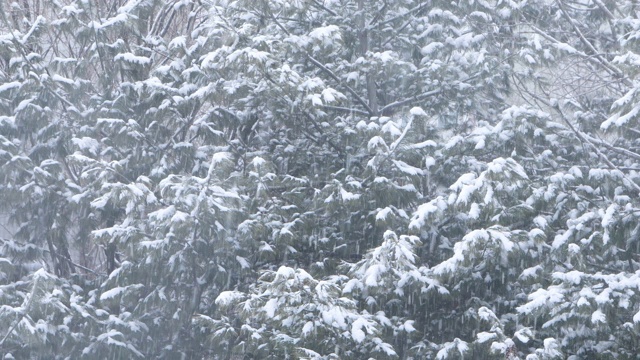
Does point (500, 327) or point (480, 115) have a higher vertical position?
point (480, 115)

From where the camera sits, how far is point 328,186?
7.96 meters

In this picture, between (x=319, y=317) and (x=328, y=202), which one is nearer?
(x=319, y=317)

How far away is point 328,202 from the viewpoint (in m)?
7.82

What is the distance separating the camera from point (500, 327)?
21.5ft

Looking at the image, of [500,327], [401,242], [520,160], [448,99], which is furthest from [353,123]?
[500,327]

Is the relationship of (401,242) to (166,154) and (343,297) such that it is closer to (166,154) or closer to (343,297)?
(343,297)

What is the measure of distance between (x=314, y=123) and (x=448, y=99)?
1.61 m

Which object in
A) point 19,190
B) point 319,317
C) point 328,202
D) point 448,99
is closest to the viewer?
point 319,317

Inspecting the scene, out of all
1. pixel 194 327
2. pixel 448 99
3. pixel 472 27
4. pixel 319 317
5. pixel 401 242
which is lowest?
pixel 194 327

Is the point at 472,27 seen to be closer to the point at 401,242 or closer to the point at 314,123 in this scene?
the point at 314,123

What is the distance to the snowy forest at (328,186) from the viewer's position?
686 cm

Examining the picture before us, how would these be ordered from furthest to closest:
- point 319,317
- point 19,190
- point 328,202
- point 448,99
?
1. point 448,99
2. point 19,190
3. point 328,202
4. point 319,317

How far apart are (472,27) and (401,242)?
10.9ft

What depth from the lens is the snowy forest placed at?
6.86 meters
